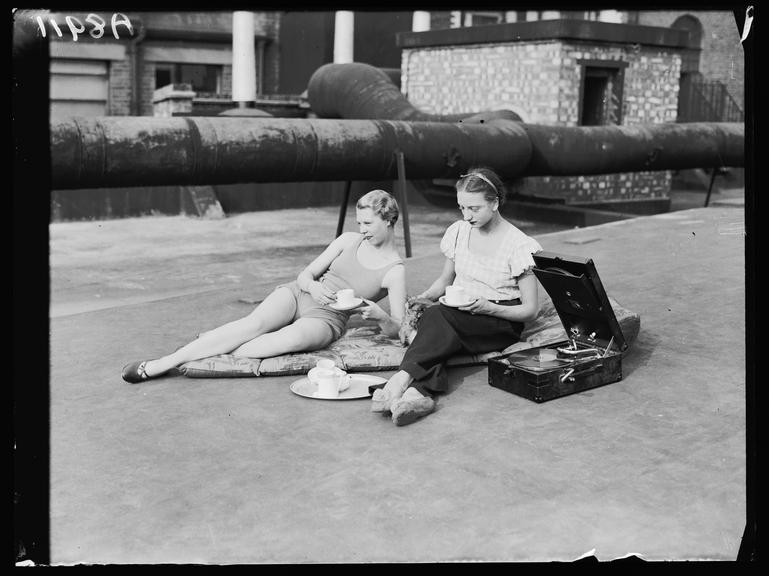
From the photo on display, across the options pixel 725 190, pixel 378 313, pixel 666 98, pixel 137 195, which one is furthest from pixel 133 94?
pixel 378 313

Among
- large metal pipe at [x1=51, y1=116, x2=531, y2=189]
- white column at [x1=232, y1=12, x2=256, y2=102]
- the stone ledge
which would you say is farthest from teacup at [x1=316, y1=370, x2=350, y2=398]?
white column at [x1=232, y1=12, x2=256, y2=102]

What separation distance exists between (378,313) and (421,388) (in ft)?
2.32

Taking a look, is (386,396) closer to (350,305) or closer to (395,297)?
(350,305)

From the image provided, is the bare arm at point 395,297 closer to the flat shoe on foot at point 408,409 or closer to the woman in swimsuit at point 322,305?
the woman in swimsuit at point 322,305

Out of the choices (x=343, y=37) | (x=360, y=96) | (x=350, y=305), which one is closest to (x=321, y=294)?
(x=350, y=305)

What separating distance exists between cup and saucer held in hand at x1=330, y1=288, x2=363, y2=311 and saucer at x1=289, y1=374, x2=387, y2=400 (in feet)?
1.22

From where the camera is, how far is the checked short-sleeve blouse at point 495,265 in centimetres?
492

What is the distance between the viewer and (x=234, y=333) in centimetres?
520

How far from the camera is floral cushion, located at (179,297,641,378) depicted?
506cm

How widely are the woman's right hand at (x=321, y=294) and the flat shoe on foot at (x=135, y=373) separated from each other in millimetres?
992

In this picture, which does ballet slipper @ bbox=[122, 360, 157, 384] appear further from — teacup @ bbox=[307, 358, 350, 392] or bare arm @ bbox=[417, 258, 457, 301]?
bare arm @ bbox=[417, 258, 457, 301]

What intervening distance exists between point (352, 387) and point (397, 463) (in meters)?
0.96

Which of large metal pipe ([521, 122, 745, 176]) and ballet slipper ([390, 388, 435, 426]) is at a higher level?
large metal pipe ([521, 122, 745, 176])
